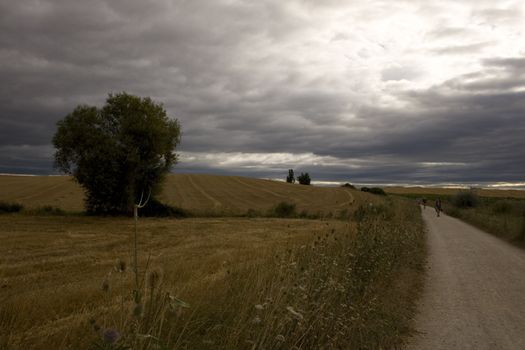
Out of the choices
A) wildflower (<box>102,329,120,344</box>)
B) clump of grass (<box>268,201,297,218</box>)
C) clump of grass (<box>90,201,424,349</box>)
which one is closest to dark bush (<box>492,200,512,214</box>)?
clump of grass (<box>268,201,297,218</box>)

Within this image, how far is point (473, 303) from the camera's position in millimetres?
9047

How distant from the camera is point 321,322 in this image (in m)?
5.12

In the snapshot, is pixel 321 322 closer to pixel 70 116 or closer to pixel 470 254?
pixel 470 254

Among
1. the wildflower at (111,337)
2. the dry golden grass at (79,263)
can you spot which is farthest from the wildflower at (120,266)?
the wildflower at (111,337)

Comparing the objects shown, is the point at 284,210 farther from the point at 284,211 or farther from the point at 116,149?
the point at 116,149

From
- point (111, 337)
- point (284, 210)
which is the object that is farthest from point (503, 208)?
point (111, 337)

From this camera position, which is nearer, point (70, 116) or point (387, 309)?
point (387, 309)

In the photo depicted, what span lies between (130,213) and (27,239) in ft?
52.8

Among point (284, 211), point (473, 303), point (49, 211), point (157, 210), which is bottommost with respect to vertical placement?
point (49, 211)

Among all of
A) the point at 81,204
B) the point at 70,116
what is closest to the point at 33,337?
the point at 70,116

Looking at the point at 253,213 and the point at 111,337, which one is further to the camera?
the point at 253,213

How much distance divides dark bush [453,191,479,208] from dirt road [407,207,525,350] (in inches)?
2159

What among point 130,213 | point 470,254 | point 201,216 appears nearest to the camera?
point 470,254

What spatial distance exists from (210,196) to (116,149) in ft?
77.4
